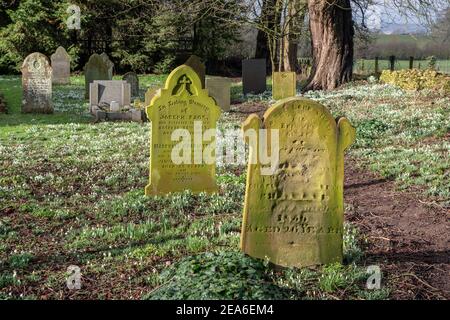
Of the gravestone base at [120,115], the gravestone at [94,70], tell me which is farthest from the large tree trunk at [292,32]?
the gravestone base at [120,115]

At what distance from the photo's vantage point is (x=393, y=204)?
833cm

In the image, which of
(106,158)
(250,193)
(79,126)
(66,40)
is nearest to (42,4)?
(66,40)

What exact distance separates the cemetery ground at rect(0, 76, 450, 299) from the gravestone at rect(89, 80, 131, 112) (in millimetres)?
4838

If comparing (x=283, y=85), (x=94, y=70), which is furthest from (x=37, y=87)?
(x=283, y=85)

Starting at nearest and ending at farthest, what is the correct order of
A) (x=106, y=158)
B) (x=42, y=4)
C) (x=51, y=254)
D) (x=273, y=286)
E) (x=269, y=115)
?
1. (x=273, y=286)
2. (x=269, y=115)
3. (x=51, y=254)
4. (x=106, y=158)
5. (x=42, y=4)

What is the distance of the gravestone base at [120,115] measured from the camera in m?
18.0

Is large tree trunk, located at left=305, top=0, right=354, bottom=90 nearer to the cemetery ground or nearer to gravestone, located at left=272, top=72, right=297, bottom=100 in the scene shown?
gravestone, located at left=272, top=72, right=297, bottom=100

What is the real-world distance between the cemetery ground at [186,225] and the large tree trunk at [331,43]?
10696mm

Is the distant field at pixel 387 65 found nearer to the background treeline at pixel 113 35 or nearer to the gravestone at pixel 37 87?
the background treeline at pixel 113 35

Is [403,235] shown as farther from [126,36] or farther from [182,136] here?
[126,36]

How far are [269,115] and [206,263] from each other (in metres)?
1.56

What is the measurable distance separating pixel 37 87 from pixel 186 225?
13763 millimetres
